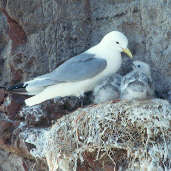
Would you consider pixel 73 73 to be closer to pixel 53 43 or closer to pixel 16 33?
pixel 53 43

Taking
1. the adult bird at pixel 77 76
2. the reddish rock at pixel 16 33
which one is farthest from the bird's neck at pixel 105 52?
the reddish rock at pixel 16 33

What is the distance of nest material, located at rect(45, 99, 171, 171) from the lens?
7.48 feet

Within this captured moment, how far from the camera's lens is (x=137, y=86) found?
97.7 inches

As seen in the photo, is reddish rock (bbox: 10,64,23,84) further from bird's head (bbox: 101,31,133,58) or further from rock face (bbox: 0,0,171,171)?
bird's head (bbox: 101,31,133,58)

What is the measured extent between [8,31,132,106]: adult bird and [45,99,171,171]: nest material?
278mm

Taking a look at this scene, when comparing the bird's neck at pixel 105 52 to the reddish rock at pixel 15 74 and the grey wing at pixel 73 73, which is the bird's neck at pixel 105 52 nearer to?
the grey wing at pixel 73 73

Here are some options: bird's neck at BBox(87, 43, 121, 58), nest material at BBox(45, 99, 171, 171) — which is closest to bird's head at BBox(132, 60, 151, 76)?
bird's neck at BBox(87, 43, 121, 58)

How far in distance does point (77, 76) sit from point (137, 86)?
16.9 inches

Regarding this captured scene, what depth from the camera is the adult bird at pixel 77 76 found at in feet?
8.87

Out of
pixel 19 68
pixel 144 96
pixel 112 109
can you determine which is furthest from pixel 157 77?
pixel 19 68

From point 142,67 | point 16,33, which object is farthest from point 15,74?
point 142,67

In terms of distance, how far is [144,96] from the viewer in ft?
8.13

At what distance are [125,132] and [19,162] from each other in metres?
1.06

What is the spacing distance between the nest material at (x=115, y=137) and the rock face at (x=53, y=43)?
0.43m
